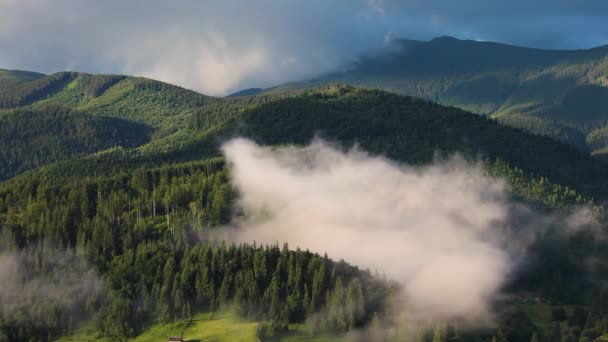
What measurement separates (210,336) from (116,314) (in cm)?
3146

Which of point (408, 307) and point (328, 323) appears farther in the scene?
point (408, 307)

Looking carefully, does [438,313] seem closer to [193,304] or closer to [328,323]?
[328,323]

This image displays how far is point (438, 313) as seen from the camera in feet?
645

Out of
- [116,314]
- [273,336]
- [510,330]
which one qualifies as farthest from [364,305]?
[116,314]

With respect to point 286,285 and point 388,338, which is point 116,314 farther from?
point 388,338

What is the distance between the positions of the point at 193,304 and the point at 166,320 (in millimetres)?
10665

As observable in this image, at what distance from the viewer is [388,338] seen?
176 metres

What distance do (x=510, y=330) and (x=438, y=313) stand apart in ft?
64.3

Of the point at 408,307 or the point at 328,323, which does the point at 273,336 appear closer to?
the point at 328,323

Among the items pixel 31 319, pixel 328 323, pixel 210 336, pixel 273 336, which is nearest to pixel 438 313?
pixel 328 323

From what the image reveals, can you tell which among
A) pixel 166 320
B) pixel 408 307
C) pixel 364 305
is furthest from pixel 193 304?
pixel 408 307

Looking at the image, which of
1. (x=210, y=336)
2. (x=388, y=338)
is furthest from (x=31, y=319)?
(x=388, y=338)

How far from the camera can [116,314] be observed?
7584 inches

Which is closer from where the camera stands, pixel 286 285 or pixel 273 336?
pixel 273 336
